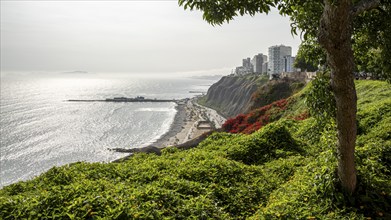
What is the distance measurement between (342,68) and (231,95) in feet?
411

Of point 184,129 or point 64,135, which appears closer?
Result: point 64,135

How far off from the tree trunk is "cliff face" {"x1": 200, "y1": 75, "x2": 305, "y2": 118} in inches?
2004

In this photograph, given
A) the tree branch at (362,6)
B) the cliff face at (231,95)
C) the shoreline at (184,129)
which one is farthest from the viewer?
the cliff face at (231,95)

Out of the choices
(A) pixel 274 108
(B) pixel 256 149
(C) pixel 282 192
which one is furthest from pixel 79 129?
(C) pixel 282 192

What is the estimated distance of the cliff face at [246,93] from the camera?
58.7m

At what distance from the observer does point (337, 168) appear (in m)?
8.05

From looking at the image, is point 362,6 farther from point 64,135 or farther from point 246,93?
point 246,93

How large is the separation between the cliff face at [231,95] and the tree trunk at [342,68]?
87.7m

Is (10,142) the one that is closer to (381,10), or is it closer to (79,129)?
(79,129)

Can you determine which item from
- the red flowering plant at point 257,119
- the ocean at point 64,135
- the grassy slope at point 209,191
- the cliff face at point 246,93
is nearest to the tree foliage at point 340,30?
the grassy slope at point 209,191

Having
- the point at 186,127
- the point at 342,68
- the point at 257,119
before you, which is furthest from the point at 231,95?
the point at 342,68

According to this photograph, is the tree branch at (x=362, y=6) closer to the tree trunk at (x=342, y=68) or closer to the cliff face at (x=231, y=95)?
the tree trunk at (x=342, y=68)

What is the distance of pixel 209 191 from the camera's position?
9.07 metres

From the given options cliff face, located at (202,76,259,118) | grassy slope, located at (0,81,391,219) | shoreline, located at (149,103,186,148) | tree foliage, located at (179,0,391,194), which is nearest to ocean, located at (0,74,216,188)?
shoreline, located at (149,103,186,148)
